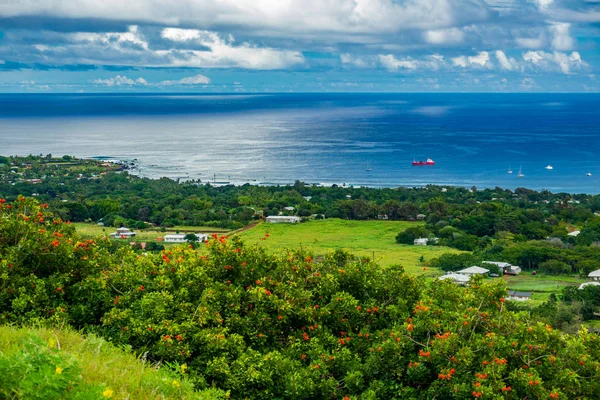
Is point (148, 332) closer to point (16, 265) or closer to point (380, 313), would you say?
point (16, 265)

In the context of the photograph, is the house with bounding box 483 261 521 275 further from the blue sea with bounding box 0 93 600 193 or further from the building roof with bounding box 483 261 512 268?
the blue sea with bounding box 0 93 600 193

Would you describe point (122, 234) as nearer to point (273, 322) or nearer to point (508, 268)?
point (508, 268)

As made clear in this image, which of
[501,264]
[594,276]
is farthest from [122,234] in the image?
[594,276]

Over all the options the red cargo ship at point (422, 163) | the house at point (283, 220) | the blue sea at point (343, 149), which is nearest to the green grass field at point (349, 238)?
the house at point (283, 220)

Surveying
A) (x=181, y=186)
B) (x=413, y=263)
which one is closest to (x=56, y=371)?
(x=413, y=263)

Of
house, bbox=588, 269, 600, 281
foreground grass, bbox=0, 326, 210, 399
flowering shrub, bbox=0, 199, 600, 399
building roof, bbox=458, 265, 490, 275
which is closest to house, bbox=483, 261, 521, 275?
building roof, bbox=458, 265, 490, 275
